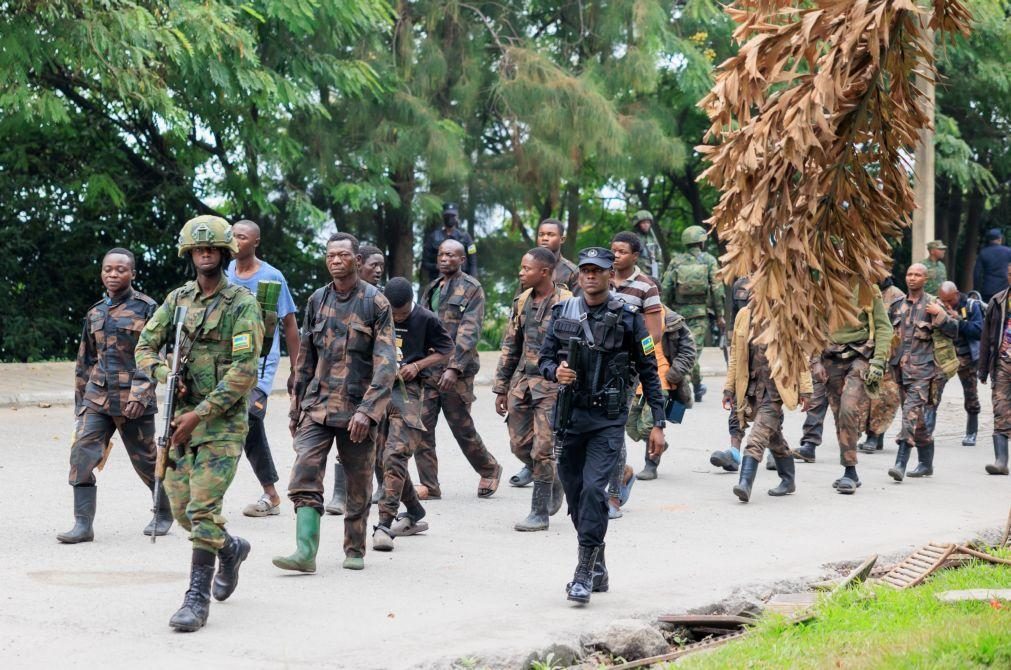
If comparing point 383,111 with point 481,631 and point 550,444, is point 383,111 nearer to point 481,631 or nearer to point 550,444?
point 550,444

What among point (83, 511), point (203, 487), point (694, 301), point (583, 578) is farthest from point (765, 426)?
point (694, 301)

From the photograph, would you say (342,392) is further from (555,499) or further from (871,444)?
(871,444)

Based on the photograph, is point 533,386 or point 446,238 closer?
point 533,386

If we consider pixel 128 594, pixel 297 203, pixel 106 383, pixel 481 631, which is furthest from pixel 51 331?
pixel 481 631

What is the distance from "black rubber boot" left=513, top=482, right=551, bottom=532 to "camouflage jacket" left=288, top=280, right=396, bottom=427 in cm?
183

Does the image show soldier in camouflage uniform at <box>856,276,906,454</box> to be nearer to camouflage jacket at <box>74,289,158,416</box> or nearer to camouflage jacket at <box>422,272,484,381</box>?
camouflage jacket at <box>422,272,484,381</box>

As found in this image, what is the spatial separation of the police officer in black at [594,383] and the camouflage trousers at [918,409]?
193 inches

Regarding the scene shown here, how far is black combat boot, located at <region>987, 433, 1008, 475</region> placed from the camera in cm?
1278

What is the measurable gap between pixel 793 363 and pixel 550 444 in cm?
319

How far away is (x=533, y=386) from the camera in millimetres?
9930

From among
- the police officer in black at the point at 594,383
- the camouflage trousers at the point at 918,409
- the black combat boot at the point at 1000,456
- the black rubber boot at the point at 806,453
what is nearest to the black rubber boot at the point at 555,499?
the police officer in black at the point at 594,383

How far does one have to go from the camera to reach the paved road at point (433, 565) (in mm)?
6578

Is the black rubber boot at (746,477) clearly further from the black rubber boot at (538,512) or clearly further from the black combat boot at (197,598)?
the black combat boot at (197,598)

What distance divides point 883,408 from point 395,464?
6.45 meters
